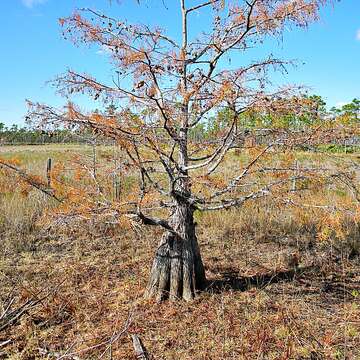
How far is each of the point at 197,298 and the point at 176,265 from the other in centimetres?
44

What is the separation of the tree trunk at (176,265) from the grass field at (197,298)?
0.53 ft

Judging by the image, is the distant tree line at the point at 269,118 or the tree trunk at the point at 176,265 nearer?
the distant tree line at the point at 269,118

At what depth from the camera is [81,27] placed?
12.9ft

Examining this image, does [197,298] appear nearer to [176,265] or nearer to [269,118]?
[176,265]

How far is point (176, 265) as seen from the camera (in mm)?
4348

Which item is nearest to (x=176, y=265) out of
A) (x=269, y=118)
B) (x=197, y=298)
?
(x=197, y=298)

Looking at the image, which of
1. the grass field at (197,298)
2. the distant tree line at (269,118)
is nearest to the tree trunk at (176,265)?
the grass field at (197,298)

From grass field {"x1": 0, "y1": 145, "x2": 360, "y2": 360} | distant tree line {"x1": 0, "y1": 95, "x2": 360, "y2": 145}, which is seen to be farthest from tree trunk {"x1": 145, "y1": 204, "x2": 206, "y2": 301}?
distant tree line {"x1": 0, "y1": 95, "x2": 360, "y2": 145}

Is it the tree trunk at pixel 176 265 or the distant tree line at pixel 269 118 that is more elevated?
the distant tree line at pixel 269 118

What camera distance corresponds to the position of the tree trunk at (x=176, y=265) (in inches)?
171

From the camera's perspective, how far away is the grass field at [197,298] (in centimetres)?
345

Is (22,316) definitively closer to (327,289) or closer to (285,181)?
(285,181)

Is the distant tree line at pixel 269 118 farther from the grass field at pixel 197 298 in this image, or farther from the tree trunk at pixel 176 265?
the tree trunk at pixel 176 265

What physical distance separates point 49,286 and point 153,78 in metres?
2.82
